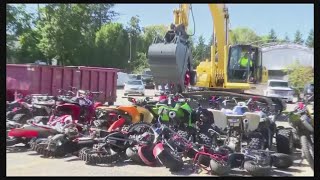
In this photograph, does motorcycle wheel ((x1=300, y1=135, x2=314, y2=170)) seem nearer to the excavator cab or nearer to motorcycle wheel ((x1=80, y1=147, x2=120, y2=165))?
motorcycle wheel ((x1=80, y1=147, x2=120, y2=165))

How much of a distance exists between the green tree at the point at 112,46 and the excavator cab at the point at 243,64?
108 ft

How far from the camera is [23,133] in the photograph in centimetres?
770

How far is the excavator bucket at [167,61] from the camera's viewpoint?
34.0 ft

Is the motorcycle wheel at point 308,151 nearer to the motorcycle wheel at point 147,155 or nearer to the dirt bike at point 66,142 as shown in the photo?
the motorcycle wheel at point 147,155

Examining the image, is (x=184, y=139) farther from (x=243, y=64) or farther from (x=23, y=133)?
(x=243, y=64)

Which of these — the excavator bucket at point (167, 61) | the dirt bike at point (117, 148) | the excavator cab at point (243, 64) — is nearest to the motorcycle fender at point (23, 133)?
the dirt bike at point (117, 148)

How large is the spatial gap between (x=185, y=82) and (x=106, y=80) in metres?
6.50

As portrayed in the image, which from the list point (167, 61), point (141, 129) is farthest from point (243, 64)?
point (141, 129)

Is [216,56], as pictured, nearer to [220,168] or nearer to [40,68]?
[40,68]

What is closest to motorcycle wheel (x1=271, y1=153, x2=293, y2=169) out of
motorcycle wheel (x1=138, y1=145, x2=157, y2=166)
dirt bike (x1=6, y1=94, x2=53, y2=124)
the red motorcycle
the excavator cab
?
motorcycle wheel (x1=138, y1=145, x2=157, y2=166)

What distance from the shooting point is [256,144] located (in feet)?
23.5

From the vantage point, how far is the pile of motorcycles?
6695mm

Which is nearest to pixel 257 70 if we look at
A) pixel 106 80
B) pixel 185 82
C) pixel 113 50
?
pixel 185 82

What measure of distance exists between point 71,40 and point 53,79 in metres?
27.9
